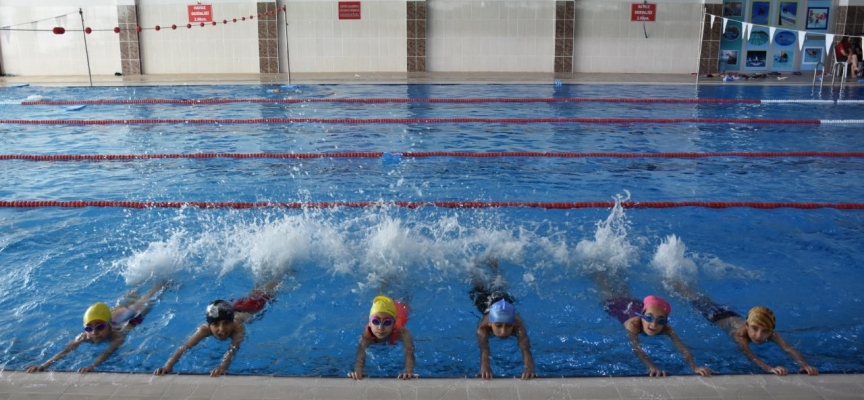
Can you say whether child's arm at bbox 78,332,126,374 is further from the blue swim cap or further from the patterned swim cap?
the blue swim cap

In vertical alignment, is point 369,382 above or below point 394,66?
below

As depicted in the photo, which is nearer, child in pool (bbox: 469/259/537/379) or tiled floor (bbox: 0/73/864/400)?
tiled floor (bbox: 0/73/864/400)

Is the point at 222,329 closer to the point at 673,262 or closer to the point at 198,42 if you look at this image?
the point at 673,262

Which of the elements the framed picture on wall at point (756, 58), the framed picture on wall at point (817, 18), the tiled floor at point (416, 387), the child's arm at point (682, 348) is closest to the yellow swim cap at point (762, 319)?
the child's arm at point (682, 348)

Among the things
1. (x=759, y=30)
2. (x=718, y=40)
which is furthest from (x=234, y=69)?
(x=759, y=30)

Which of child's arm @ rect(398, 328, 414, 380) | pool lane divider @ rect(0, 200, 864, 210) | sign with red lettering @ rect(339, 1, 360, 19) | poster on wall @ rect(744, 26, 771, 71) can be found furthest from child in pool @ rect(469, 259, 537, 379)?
poster on wall @ rect(744, 26, 771, 71)

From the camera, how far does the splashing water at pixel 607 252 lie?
4.38 metres

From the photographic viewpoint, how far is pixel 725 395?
2.54 metres

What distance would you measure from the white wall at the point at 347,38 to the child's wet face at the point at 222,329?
14412 mm

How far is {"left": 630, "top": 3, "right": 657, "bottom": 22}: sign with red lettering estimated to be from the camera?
16.8m

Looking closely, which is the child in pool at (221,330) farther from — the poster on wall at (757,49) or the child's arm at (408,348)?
the poster on wall at (757,49)

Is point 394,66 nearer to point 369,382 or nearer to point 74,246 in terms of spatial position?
point 74,246

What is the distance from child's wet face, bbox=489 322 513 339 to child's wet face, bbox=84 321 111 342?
1.85m

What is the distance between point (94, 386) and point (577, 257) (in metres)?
2.95
